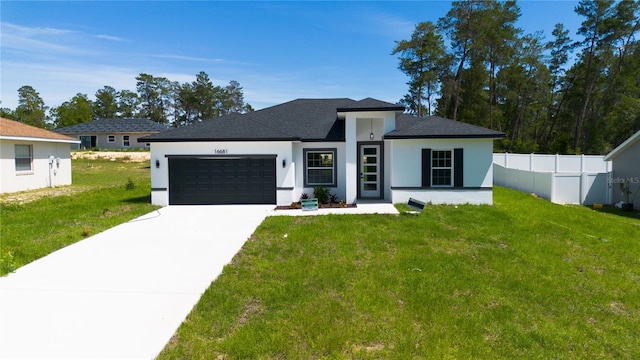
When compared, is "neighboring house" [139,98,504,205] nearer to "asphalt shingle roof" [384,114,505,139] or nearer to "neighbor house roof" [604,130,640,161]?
"asphalt shingle roof" [384,114,505,139]

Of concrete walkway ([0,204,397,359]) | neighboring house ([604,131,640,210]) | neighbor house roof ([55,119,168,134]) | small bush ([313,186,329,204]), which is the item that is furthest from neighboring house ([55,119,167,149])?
neighboring house ([604,131,640,210])

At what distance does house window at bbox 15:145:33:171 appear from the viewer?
54.1 ft

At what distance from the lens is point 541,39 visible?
36.8 meters

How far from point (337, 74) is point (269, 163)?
599 inches

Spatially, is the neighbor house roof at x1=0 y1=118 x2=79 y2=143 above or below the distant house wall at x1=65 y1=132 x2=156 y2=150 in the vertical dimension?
below

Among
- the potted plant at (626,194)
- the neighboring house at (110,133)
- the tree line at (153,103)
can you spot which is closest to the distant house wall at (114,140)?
the neighboring house at (110,133)

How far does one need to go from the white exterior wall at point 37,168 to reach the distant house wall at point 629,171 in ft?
92.1

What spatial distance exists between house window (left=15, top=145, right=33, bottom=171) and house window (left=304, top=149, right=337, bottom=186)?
14.9 m

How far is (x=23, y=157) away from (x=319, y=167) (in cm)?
1554

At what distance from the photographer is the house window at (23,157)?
16.5m

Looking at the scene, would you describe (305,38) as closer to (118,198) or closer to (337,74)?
(337,74)

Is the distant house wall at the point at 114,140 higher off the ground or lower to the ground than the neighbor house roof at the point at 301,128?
higher

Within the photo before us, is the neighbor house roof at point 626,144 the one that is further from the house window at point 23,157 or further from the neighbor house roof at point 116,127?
the neighbor house roof at point 116,127

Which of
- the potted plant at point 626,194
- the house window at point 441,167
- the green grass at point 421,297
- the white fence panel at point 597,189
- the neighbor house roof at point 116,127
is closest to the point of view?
the green grass at point 421,297
